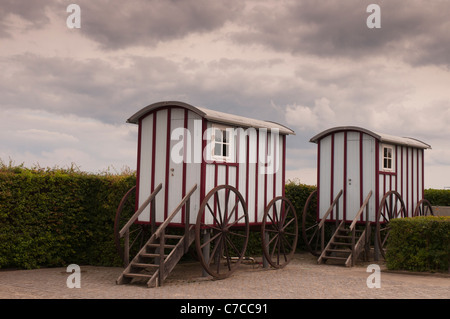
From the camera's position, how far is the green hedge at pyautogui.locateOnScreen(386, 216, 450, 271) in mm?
13203

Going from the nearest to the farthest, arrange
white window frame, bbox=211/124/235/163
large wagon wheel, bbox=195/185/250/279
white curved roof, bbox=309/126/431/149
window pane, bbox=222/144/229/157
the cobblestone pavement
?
the cobblestone pavement, large wagon wheel, bbox=195/185/250/279, white window frame, bbox=211/124/235/163, window pane, bbox=222/144/229/157, white curved roof, bbox=309/126/431/149

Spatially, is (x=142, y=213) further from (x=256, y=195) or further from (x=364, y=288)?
(x=364, y=288)

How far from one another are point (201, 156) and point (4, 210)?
18.0 ft

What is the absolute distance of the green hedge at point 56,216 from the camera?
13609 mm

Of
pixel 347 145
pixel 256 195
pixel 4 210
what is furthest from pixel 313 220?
pixel 4 210

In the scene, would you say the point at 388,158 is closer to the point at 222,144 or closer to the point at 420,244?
the point at 420,244

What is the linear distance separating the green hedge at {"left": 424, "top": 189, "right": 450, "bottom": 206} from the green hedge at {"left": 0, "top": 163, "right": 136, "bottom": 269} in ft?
55.7

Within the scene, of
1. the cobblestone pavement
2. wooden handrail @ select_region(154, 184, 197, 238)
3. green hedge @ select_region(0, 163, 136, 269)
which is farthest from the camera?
green hedge @ select_region(0, 163, 136, 269)

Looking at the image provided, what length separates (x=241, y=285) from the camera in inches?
448

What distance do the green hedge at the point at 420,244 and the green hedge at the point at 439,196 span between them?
12470 millimetres

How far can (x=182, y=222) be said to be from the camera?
12227 mm

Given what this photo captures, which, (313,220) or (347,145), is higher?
(347,145)

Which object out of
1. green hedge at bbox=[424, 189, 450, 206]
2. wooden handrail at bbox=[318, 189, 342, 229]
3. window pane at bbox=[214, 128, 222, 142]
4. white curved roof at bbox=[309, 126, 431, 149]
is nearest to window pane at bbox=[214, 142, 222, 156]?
window pane at bbox=[214, 128, 222, 142]

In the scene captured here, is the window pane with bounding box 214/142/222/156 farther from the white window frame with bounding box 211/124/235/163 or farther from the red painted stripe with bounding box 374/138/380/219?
the red painted stripe with bounding box 374/138/380/219
